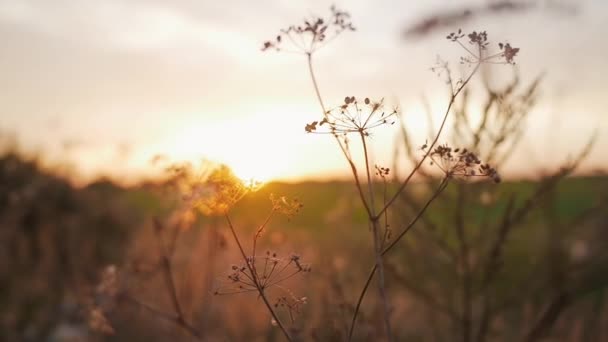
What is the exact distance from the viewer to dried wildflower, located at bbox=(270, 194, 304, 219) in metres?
1.58

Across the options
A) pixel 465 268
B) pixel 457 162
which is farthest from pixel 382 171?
pixel 465 268

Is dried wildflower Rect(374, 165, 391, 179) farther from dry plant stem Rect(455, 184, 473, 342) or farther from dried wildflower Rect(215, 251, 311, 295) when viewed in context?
dry plant stem Rect(455, 184, 473, 342)

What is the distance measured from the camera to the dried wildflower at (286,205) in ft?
5.19

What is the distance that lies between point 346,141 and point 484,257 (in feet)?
6.79

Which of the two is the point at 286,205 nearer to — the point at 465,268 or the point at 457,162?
the point at 457,162

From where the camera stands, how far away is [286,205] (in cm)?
162

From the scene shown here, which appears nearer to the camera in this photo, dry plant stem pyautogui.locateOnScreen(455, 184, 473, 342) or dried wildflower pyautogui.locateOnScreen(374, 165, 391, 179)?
dried wildflower pyautogui.locateOnScreen(374, 165, 391, 179)

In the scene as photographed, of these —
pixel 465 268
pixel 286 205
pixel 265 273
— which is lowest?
pixel 465 268

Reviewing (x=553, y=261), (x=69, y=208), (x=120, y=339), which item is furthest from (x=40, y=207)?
(x=553, y=261)

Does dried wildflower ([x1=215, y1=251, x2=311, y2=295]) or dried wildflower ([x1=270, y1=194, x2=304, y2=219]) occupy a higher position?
dried wildflower ([x1=270, y1=194, x2=304, y2=219])

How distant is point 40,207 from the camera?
9664mm

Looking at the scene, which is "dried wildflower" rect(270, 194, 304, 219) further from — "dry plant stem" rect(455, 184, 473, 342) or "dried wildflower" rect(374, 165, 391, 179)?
"dry plant stem" rect(455, 184, 473, 342)

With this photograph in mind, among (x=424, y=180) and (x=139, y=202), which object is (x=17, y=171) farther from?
(x=424, y=180)

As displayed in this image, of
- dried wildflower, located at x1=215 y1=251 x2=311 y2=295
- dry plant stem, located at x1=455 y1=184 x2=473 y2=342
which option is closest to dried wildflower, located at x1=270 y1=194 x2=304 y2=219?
dried wildflower, located at x1=215 y1=251 x2=311 y2=295
